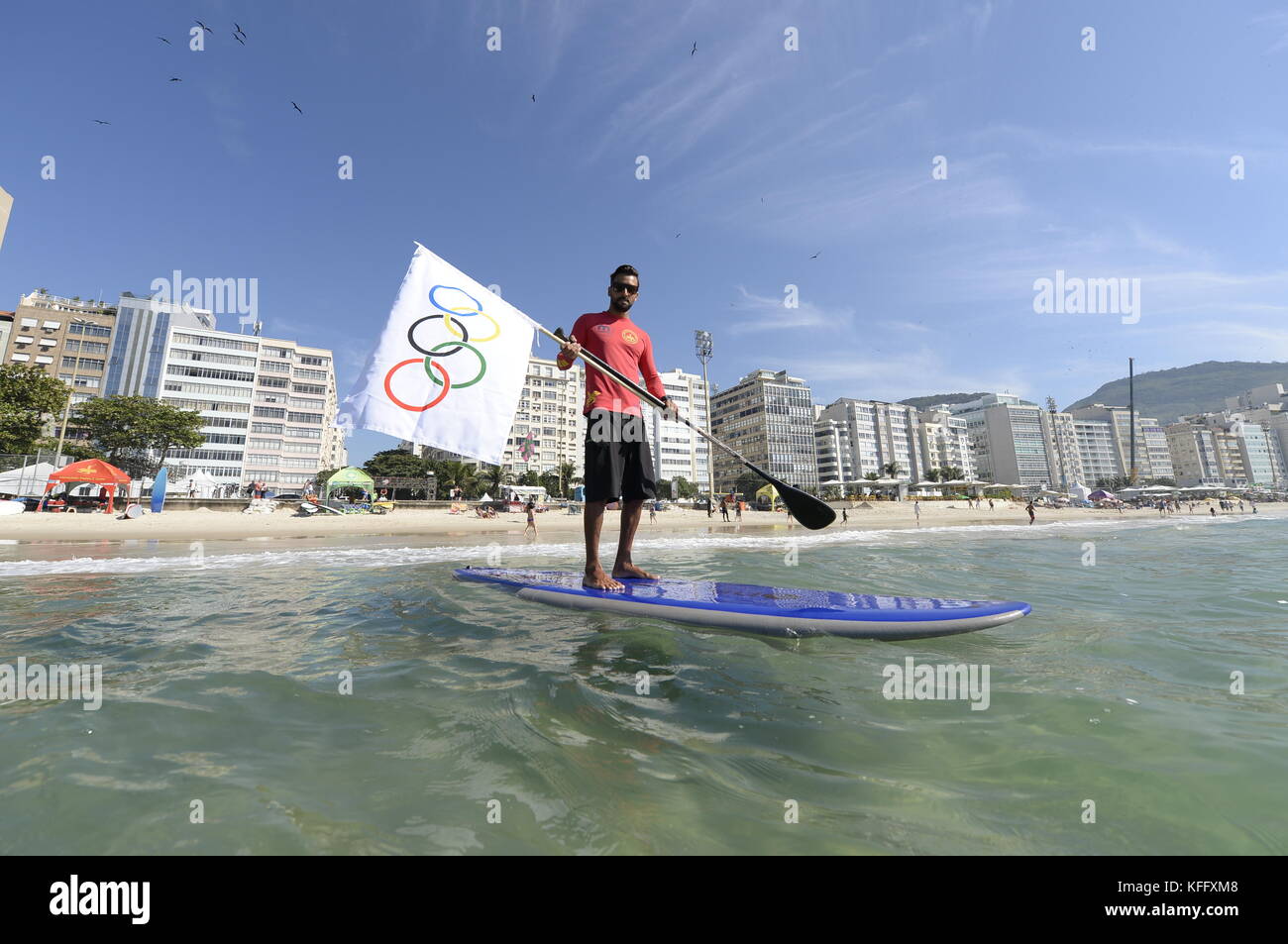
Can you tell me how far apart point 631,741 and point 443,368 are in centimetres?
423

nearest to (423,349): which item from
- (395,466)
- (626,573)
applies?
(626,573)

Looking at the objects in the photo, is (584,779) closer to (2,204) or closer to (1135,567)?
(1135,567)

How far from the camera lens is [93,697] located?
9.47 ft

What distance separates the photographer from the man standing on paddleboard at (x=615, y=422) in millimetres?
5555

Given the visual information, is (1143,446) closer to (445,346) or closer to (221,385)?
(445,346)

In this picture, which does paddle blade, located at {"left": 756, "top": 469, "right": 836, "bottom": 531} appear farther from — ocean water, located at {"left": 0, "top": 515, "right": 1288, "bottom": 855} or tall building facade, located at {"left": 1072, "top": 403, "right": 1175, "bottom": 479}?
tall building facade, located at {"left": 1072, "top": 403, "right": 1175, "bottom": 479}

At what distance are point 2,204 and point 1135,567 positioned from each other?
60.5 metres

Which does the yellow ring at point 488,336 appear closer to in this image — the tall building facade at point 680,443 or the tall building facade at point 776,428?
the tall building facade at point 680,443

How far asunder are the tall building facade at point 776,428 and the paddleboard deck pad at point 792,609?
111m

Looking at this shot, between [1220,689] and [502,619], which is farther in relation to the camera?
[502,619]

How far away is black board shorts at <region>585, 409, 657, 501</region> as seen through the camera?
5516 millimetres

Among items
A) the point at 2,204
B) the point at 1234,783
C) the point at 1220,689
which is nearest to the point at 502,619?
the point at 1234,783

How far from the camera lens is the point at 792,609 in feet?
15.4

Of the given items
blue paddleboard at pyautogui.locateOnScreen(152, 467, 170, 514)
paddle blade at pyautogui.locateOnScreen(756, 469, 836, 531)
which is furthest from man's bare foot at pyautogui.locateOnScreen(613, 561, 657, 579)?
blue paddleboard at pyautogui.locateOnScreen(152, 467, 170, 514)
